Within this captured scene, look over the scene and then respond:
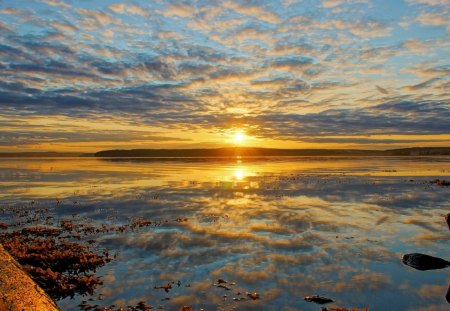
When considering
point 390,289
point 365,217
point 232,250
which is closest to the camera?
point 390,289

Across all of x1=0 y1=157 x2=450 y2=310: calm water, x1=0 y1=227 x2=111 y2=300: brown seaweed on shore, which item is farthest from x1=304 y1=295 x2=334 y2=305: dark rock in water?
x1=0 y1=227 x2=111 y2=300: brown seaweed on shore

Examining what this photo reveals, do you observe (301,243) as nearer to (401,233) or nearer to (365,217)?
(401,233)

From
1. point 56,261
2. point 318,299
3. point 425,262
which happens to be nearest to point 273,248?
point 318,299

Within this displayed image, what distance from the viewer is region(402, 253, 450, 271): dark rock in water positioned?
43.9ft

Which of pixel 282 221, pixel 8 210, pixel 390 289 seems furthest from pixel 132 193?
pixel 390 289

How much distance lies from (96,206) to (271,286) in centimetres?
1931

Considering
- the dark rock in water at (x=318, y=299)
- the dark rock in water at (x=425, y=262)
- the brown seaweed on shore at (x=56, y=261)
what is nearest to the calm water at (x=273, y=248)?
the dark rock in water at (x=318, y=299)

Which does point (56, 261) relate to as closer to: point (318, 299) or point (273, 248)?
point (273, 248)

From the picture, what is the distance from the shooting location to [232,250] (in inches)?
614

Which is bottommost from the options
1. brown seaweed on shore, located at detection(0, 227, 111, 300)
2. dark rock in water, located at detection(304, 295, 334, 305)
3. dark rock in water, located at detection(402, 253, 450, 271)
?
brown seaweed on shore, located at detection(0, 227, 111, 300)

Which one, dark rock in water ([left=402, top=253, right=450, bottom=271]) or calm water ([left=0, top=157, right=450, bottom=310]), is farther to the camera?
dark rock in water ([left=402, top=253, right=450, bottom=271])

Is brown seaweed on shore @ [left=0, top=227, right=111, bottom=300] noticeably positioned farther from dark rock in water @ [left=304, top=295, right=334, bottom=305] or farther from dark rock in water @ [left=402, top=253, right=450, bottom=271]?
dark rock in water @ [left=402, top=253, right=450, bottom=271]

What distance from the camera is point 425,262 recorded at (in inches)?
532

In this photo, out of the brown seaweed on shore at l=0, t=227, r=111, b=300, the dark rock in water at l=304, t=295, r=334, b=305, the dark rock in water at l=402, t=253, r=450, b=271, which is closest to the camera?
the dark rock in water at l=304, t=295, r=334, b=305
